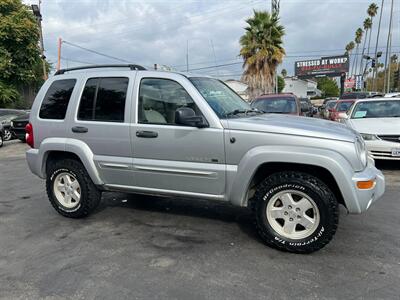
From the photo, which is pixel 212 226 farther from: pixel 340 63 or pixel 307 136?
pixel 340 63

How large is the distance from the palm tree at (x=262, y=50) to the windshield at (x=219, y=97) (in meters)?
22.9

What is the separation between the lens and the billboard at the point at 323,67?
222 ft

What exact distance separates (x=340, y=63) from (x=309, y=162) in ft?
231

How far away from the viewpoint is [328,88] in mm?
99688

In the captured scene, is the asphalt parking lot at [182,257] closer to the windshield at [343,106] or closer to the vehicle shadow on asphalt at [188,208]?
the vehicle shadow on asphalt at [188,208]

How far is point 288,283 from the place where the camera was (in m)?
3.37

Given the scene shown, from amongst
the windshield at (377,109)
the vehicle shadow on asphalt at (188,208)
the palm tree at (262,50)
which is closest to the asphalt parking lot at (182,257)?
the vehicle shadow on asphalt at (188,208)

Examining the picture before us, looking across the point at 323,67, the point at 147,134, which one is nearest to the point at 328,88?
the point at 323,67

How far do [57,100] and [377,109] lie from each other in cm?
730

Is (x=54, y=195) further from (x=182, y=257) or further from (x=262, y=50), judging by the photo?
(x=262, y=50)

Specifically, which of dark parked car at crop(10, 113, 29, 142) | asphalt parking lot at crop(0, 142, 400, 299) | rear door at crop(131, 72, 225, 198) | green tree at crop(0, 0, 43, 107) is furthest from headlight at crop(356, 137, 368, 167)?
green tree at crop(0, 0, 43, 107)

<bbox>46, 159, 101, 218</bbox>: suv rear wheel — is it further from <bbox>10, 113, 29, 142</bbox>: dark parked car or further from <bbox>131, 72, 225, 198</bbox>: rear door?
<bbox>10, 113, 29, 142</bbox>: dark parked car

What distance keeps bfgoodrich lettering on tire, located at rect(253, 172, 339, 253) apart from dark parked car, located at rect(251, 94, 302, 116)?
241 inches

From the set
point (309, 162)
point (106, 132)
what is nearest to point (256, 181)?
point (309, 162)
